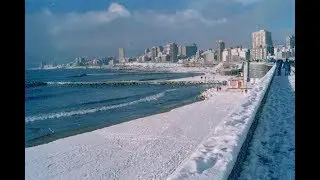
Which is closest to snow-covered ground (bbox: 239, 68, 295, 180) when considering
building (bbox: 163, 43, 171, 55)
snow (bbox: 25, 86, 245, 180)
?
snow (bbox: 25, 86, 245, 180)

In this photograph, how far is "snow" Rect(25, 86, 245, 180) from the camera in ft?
14.4

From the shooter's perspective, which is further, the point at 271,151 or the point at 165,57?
the point at 165,57

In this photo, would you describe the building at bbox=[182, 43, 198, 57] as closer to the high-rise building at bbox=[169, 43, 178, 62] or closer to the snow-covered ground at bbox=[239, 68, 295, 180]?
the high-rise building at bbox=[169, 43, 178, 62]

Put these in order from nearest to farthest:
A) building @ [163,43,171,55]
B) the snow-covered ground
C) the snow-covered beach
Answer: the snow-covered beach → the snow-covered ground → building @ [163,43,171,55]

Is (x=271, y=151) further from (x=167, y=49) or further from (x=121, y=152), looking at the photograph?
(x=167, y=49)

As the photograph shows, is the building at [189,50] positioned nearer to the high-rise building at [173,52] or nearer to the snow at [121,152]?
the high-rise building at [173,52]

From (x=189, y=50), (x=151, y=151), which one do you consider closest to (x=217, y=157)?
(x=151, y=151)

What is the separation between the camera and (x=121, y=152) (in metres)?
5.37

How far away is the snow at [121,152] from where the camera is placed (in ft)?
14.4
